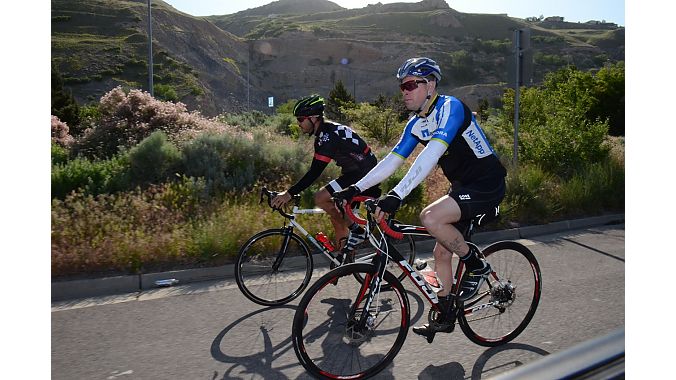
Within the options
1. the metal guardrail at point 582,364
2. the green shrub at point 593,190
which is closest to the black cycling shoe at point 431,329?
the metal guardrail at point 582,364

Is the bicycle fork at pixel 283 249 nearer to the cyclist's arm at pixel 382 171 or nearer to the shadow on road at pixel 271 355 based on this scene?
the shadow on road at pixel 271 355

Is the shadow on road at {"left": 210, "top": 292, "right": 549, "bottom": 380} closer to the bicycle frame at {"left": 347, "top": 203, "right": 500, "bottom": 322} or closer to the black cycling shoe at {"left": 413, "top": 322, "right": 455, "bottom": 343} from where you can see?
the black cycling shoe at {"left": 413, "top": 322, "right": 455, "bottom": 343}

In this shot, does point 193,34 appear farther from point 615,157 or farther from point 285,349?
point 285,349

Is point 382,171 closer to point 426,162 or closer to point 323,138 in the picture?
point 426,162

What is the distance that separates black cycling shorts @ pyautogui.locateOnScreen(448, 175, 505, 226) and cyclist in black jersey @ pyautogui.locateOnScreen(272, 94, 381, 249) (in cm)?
158

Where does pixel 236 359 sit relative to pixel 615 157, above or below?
below

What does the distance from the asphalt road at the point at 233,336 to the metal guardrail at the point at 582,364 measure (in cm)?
271

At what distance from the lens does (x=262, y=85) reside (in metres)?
91.9

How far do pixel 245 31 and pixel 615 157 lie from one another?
154 m

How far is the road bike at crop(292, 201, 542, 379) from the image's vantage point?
3547 millimetres

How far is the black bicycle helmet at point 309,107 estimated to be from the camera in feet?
17.7

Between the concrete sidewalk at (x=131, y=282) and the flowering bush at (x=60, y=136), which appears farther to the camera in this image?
the flowering bush at (x=60, y=136)

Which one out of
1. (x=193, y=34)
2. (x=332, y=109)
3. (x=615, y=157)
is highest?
(x=193, y=34)

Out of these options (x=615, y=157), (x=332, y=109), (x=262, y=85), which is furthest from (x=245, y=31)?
(x=615, y=157)
